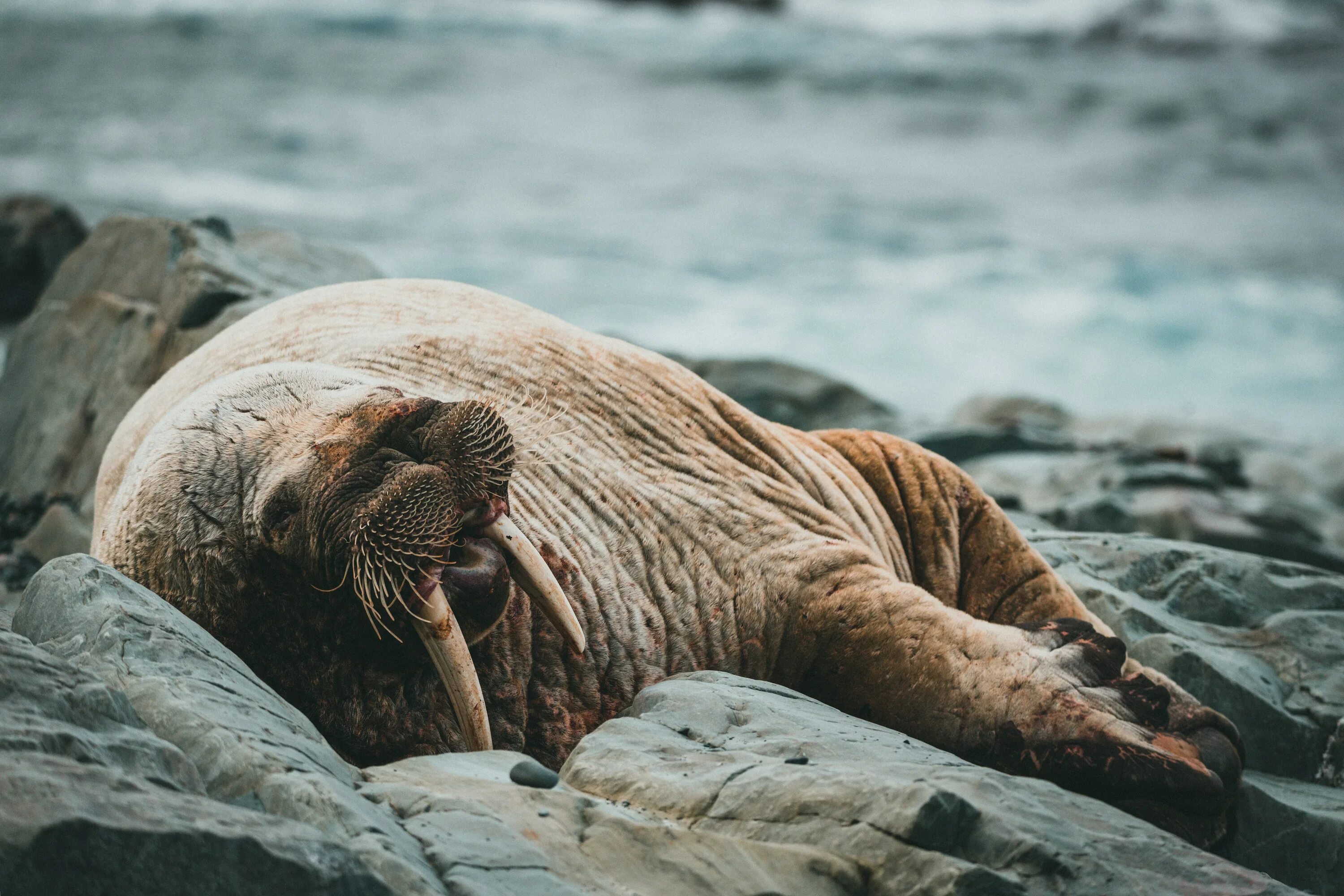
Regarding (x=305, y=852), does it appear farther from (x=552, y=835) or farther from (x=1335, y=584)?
(x=1335, y=584)

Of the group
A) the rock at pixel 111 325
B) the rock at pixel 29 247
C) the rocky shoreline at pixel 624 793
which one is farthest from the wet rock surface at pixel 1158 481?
the rock at pixel 29 247

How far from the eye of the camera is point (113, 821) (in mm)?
1823

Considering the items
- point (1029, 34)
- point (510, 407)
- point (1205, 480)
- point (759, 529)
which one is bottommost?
point (1205, 480)

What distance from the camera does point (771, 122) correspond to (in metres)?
30.1

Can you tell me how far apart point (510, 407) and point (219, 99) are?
2774 cm

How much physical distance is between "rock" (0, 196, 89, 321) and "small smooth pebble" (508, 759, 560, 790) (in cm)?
1163

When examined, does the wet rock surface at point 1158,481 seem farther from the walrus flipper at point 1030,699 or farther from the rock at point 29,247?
the rock at point 29,247

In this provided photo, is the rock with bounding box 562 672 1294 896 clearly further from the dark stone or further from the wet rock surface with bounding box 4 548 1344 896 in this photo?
the dark stone

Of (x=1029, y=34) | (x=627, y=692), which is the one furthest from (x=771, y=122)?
(x=627, y=692)

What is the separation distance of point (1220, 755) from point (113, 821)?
2598 millimetres

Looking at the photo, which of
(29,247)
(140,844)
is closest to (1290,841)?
(140,844)

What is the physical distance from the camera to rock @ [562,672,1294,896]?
2361mm

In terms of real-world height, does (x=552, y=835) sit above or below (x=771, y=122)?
below

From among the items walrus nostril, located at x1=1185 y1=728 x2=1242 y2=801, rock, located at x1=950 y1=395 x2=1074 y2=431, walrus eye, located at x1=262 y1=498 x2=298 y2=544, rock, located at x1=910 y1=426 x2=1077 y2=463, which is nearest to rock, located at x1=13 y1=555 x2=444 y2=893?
walrus eye, located at x1=262 y1=498 x2=298 y2=544
